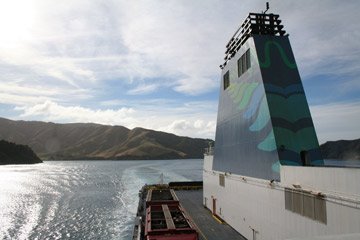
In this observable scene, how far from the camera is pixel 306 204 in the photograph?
610 inches

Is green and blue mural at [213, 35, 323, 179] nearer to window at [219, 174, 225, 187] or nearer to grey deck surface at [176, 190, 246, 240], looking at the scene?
window at [219, 174, 225, 187]

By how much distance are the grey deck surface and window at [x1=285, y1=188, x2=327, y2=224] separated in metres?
8.98

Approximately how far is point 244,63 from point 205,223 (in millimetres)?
15637

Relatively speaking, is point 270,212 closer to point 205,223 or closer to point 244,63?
point 244,63

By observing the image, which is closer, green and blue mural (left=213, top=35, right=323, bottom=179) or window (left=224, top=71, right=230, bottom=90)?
green and blue mural (left=213, top=35, right=323, bottom=179)

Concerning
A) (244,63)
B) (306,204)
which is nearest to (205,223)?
(244,63)

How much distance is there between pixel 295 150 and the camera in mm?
19656

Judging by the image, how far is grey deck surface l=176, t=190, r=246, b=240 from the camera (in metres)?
26.0

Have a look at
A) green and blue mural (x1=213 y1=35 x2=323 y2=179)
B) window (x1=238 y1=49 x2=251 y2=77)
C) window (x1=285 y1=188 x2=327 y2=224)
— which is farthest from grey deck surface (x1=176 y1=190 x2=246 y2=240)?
window (x1=238 y1=49 x2=251 y2=77)

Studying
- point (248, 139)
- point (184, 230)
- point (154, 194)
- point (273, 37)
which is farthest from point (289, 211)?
point (154, 194)

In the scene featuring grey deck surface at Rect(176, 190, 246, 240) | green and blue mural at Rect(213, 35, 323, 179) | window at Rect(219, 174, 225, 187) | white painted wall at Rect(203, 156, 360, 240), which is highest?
green and blue mural at Rect(213, 35, 323, 179)

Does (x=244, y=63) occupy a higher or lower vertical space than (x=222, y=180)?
higher

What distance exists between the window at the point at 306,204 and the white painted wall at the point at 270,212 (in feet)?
0.85

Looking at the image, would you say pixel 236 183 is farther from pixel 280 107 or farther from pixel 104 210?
pixel 104 210
